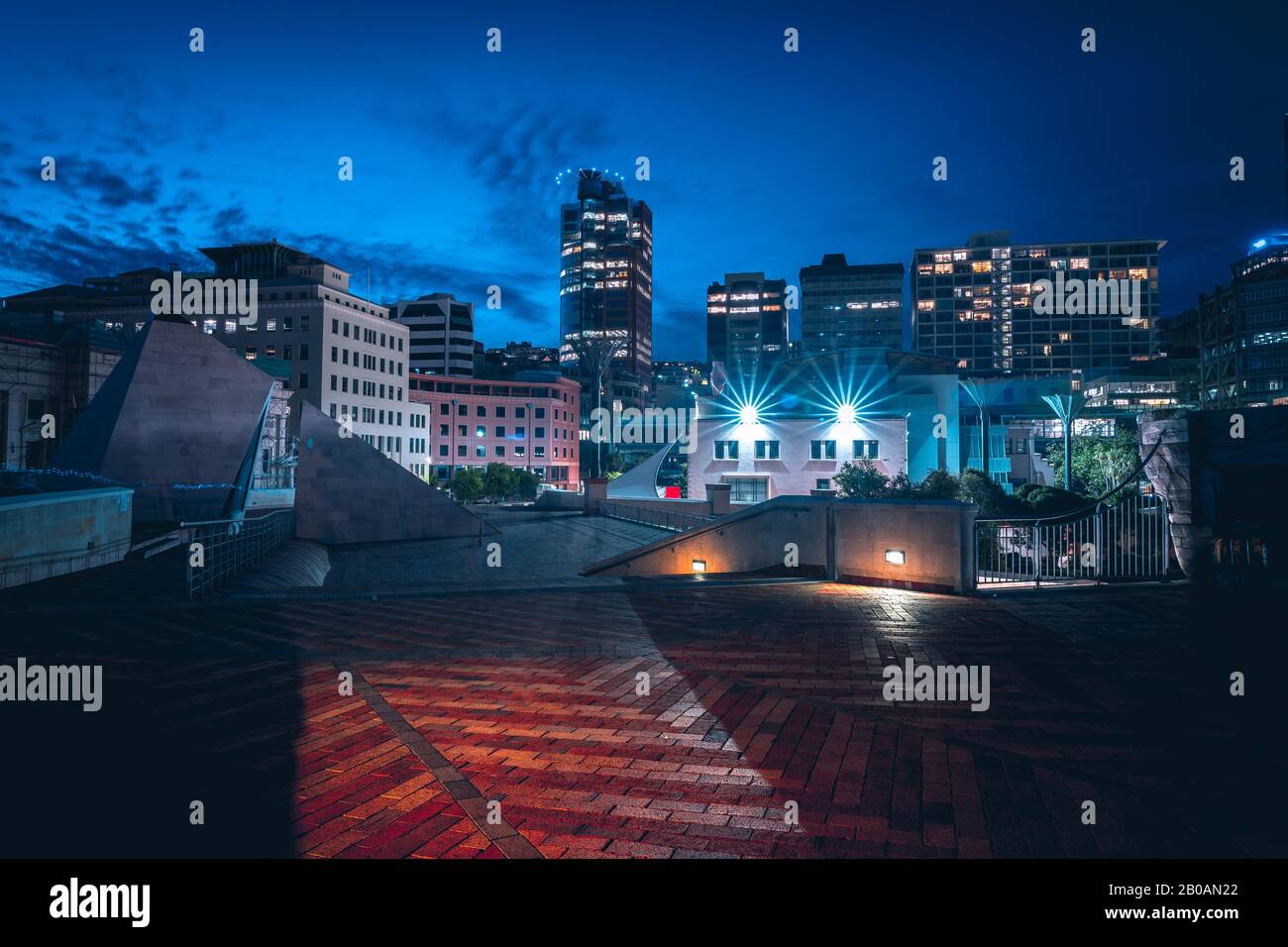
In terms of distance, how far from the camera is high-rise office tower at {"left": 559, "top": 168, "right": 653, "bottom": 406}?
6732 inches

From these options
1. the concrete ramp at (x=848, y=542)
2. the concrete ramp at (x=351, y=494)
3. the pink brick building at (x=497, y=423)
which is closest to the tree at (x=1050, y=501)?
the concrete ramp at (x=848, y=542)

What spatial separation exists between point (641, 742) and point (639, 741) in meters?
0.02

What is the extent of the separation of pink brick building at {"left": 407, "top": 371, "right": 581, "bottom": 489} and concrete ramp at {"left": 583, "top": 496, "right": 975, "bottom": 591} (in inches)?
3046

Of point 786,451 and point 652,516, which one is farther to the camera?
point 786,451

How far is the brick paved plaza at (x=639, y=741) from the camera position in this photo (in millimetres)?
3111

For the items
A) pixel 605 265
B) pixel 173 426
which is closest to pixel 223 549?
pixel 173 426

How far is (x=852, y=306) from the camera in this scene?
514 feet

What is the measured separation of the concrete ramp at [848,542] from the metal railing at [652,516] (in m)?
9.12

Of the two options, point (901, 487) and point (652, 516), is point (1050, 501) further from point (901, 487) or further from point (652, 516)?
point (652, 516)

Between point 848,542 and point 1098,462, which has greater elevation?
point 1098,462

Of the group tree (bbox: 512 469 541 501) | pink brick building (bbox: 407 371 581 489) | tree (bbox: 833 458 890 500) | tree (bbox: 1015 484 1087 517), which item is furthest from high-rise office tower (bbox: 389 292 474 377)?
tree (bbox: 1015 484 1087 517)

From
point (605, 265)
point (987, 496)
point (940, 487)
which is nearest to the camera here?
point (987, 496)

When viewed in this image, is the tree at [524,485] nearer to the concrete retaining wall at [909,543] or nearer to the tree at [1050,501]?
the tree at [1050,501]
